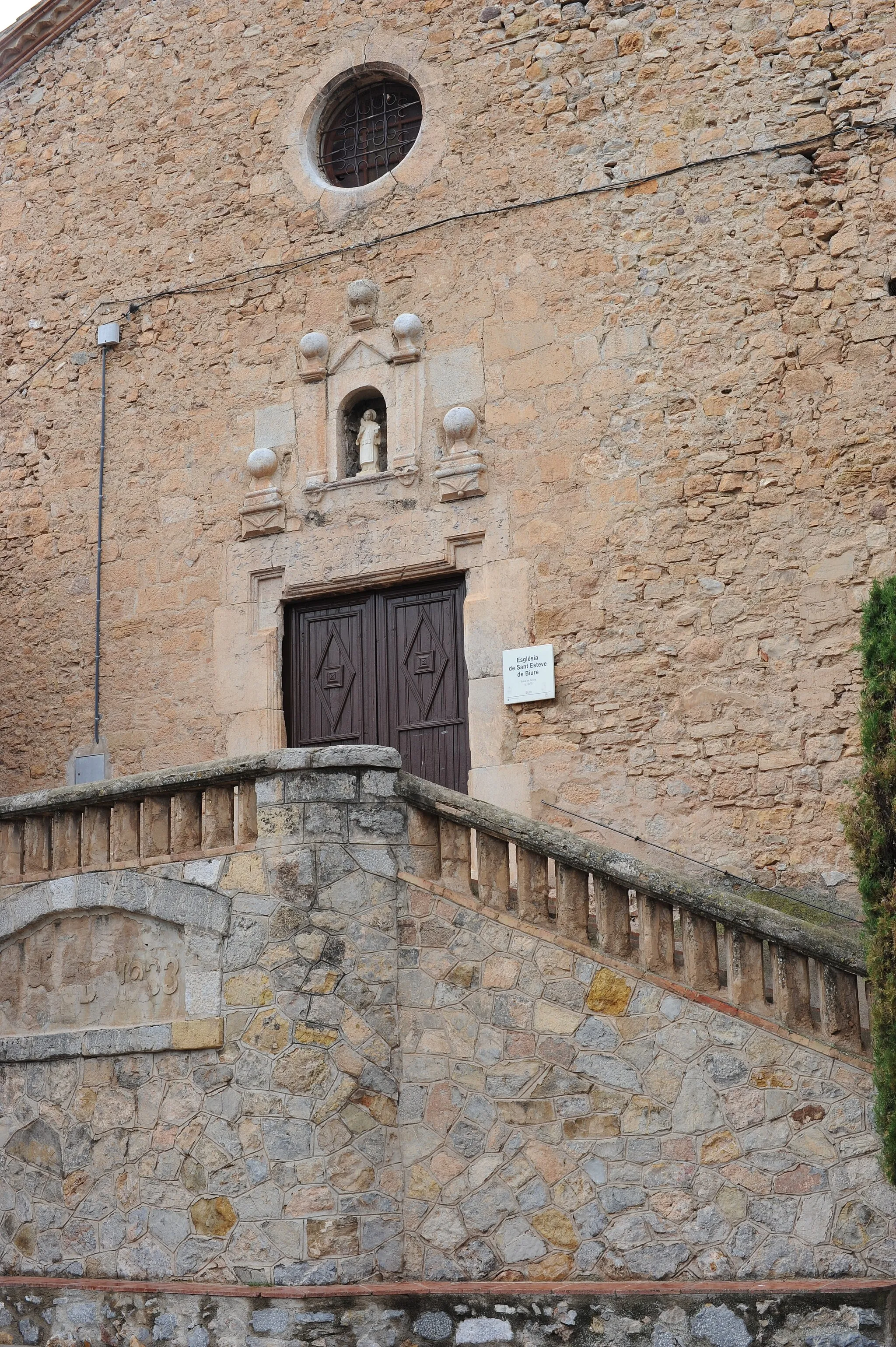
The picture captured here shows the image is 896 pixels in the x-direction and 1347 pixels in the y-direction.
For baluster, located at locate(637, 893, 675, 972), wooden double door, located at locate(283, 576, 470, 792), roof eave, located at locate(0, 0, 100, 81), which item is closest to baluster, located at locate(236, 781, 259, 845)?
baluster, located at locate(637, 893, 675, 972)

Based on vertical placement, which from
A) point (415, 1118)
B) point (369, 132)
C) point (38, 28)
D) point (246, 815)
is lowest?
point (415, 1118)

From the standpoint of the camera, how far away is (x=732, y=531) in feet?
29.6

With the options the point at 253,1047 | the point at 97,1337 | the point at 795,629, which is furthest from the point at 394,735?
the point at 97,1337

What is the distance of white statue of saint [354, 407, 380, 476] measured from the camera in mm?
10211

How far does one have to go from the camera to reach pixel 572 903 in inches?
257

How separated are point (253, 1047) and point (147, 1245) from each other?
93cm

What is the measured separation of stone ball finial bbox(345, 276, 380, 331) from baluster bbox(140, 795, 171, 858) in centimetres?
427

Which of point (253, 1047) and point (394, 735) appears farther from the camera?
point (394, 735)

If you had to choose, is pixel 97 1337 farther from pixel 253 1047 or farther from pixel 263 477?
pixel 263 477

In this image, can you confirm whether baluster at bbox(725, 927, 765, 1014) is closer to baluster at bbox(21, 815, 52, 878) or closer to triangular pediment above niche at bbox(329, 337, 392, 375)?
baluster at bbox(21, 815, 52, 878)

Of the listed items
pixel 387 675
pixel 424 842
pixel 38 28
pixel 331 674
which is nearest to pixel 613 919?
pixel 424 842

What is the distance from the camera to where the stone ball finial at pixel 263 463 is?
10.4 metres

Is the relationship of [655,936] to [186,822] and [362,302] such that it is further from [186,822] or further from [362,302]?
[362,302]

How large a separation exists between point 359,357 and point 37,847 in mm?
4211
